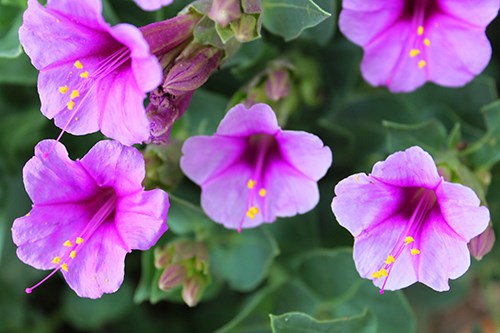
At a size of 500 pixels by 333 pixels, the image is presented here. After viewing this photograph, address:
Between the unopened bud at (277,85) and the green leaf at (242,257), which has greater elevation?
the unopened bud at (277,85)

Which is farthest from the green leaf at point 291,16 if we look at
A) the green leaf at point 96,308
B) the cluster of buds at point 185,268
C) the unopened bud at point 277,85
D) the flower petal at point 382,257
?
the green leaf at point 96,308

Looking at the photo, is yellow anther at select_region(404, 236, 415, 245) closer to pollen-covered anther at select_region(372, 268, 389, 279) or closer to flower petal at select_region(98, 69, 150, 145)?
pollen-covered anther at select_region(372, 268, 389, 279)

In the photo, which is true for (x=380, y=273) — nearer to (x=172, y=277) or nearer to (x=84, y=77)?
(x=172, y=277)

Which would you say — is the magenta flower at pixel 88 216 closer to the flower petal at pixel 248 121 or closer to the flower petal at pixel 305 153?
the flower petal at pixel 248 121

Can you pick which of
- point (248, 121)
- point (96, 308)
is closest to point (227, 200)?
point (248, 121)

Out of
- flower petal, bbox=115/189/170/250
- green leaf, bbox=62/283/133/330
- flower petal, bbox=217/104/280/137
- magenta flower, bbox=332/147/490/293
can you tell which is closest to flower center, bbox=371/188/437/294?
magenta flower, bbox=332/147/490/293

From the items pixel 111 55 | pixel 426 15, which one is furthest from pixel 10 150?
pixel 426 15

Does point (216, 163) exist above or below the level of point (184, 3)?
below

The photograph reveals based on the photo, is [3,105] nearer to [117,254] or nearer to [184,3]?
[184,3]
